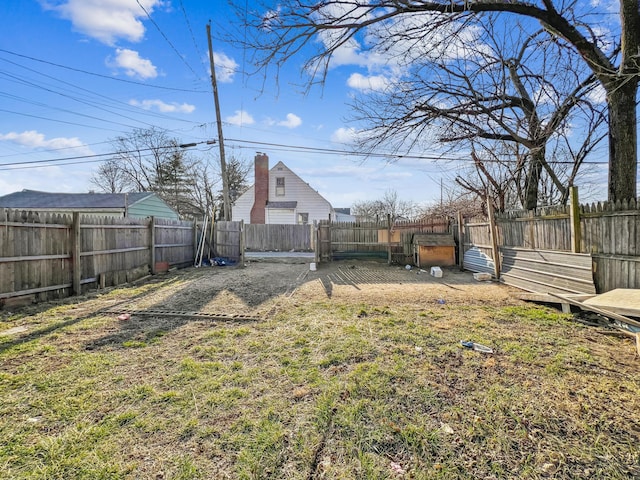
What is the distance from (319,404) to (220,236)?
33.9 ft

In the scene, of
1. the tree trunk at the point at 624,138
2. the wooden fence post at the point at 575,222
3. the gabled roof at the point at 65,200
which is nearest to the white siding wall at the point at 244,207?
the gabled roof at the point at 65,200

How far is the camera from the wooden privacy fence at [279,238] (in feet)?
47.9

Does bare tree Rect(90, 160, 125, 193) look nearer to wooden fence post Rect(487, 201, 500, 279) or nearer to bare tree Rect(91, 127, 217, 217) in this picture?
bare tree Rect(91, 127, 217, 217)

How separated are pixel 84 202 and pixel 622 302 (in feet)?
64.9

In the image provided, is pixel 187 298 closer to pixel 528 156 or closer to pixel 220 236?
pixel 220 236

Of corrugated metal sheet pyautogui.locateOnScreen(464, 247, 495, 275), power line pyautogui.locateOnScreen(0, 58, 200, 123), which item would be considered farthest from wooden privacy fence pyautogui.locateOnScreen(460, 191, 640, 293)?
power line pyautogui.locateOnScreen(0, 58, 200, 123)

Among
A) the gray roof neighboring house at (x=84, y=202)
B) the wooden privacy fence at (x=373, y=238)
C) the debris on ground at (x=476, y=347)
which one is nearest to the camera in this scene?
the debris on ground at (x=476, y=347)

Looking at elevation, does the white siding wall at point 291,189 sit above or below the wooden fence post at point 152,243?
above

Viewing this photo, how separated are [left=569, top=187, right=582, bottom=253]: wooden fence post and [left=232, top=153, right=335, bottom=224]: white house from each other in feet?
46.7

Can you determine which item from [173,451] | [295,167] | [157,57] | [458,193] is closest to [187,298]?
[173,451]

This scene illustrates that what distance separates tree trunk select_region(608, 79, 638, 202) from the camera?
15.0 ft

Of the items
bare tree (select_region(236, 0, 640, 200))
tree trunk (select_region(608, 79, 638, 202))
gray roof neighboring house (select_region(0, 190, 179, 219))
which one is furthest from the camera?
gray roof neighboring house (select_region(0, 190, 179, 219))

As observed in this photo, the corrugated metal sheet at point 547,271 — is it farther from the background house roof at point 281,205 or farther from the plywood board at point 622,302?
the background house roof at point 281,205

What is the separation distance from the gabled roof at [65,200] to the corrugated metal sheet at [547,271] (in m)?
16.2
